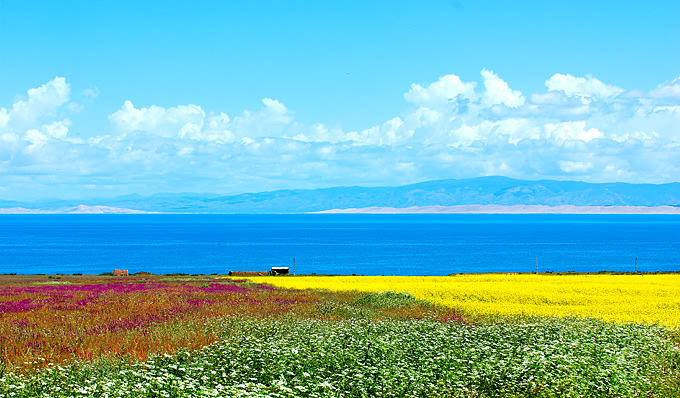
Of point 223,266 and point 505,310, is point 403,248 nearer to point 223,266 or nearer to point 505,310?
point 223,266

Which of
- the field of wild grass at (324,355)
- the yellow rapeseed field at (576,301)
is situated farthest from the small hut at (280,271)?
the field of wild grass at (324,355)

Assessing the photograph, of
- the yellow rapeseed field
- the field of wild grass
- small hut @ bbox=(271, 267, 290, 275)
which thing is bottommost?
small hut @ bbox=(271, 267, 290, 275)

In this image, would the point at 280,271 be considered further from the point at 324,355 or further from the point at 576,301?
the point at 324,355

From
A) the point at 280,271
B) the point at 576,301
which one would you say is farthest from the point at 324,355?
the point at 280,271

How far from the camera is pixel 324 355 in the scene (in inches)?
537

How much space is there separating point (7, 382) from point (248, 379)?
4456mm

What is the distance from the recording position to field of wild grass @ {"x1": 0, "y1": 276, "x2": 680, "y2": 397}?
452 inches

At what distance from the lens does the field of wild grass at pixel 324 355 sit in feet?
37.7

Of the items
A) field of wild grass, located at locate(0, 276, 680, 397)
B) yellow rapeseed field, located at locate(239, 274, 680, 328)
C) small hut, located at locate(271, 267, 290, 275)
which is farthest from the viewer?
small hut, located at locate(271, 267, 290, 275)

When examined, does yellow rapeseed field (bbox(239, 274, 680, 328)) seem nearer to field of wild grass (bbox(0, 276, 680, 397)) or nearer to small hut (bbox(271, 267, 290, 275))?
field of wild grass (bbox(0, 276, 680, 397))

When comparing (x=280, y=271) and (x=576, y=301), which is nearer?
(x=576, y=301)

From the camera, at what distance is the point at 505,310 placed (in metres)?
25.5

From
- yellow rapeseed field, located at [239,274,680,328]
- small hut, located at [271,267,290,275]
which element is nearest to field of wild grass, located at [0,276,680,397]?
yellow rapeseed field, located at [239,274,680,328]

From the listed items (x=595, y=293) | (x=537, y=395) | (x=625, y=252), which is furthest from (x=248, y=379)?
(x=625, y=252)
